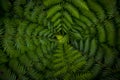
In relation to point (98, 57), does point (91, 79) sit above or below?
below

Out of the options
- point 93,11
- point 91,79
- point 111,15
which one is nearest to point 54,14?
point 93,11

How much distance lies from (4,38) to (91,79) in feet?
3.99

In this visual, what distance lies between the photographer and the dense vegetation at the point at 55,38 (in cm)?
356

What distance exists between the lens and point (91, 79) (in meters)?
3.58

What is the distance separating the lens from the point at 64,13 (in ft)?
11.8

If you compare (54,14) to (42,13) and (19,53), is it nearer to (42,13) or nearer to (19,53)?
(42,13)

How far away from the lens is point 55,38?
12.1ft

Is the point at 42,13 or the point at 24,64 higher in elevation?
the point at 42,13

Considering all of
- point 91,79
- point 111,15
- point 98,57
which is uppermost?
point 111,15

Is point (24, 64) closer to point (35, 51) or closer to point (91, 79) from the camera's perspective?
point (35, 51)

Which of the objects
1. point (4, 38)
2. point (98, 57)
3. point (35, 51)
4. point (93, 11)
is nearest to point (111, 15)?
point (93, 11)

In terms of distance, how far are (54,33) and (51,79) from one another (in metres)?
0.59

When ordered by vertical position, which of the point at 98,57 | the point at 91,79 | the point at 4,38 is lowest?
the point at 91,79

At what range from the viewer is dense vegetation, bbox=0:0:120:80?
3.56 metres
